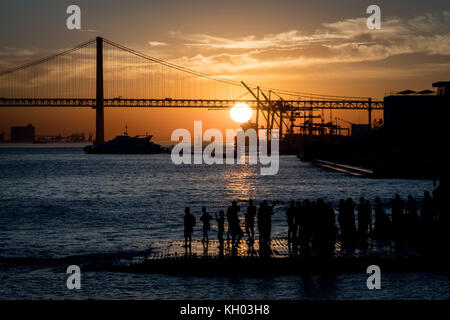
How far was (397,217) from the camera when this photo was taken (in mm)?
17219

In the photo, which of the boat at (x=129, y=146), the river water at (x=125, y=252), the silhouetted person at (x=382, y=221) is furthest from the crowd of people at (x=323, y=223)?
the boat at (x=129, y=146)

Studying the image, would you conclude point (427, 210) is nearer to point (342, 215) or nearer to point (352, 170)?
point (342, 215)

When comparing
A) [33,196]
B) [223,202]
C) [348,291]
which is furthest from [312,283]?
[33,196]

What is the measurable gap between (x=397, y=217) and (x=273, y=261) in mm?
4695

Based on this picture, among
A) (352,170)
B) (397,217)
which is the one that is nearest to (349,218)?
(397,217)

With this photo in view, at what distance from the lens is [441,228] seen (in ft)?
55.9

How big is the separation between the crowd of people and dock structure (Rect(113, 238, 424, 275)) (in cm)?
35

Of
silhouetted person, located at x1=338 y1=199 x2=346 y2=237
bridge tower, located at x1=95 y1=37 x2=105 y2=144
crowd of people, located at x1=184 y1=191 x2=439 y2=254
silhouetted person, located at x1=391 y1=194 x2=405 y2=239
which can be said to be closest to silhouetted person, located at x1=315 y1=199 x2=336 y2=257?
crowd of people, located at x1=184 y1=191 x2=439 y2=254

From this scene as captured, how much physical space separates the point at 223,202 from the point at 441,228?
23128 mm

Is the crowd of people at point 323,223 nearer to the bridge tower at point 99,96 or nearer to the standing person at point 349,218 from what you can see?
the standing person at point 349,218

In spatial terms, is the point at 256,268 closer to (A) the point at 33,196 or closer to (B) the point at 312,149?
(A) the point at 33,196

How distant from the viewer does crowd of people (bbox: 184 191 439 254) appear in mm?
15227

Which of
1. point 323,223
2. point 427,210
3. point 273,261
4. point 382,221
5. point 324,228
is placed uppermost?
point 427,210

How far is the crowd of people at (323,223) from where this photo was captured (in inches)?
599
